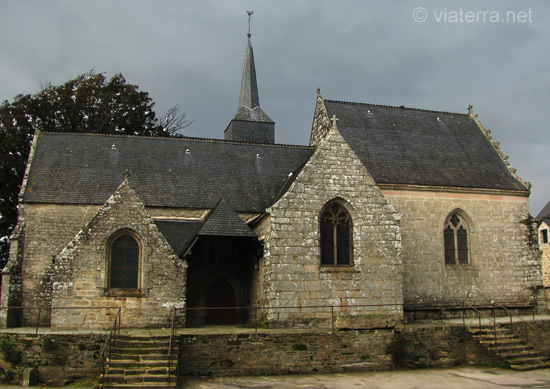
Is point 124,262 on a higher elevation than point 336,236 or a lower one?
lower

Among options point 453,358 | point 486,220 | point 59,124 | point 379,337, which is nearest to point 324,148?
point 379,337

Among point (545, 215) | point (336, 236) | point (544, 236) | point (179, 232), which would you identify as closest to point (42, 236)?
point (179, 232)

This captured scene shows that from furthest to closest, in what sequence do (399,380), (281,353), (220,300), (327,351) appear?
(220,300)
(327,351)
(281,353)
(399,380)

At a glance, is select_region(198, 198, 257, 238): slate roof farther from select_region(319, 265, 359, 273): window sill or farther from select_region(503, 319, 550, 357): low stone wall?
select_region(503, 319, 550, 357): low stone wall

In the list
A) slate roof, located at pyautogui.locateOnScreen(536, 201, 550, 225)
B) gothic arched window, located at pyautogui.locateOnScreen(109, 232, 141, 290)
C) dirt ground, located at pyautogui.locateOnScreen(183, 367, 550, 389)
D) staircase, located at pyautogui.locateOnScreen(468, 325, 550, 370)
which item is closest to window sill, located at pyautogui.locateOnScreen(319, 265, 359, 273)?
dirt ground, located at pyautogui.locateOnScreen(183, 367, 550, 389)

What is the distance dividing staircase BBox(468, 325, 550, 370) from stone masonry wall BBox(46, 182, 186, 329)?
28.6 feet

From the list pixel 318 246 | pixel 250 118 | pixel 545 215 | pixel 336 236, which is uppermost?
pixel 250 118

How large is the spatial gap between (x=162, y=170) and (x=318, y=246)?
8.00 m

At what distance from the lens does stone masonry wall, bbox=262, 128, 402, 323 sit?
15703 mm

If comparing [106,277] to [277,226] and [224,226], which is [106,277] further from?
[277,226]

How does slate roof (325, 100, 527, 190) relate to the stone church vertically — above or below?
above

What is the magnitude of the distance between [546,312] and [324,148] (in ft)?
38.6

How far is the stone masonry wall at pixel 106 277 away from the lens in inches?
582

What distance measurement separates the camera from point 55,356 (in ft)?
41.7
